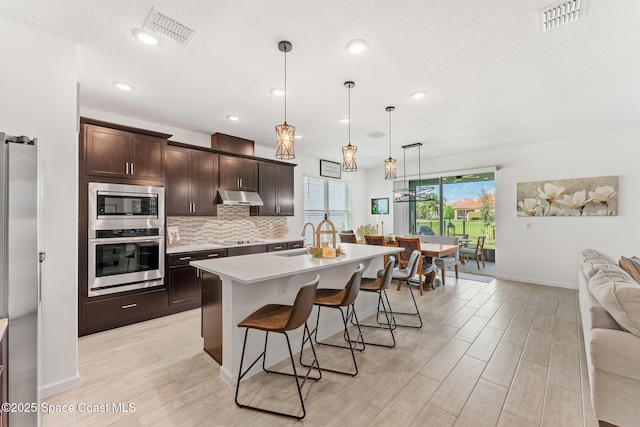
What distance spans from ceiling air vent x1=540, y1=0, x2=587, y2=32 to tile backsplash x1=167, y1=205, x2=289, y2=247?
15.1 feet

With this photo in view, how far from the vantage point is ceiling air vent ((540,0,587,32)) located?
71.6 inches

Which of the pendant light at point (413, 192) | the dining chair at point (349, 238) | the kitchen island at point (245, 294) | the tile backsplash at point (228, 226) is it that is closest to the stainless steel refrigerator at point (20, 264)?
the kitchen island at point (245, 294)

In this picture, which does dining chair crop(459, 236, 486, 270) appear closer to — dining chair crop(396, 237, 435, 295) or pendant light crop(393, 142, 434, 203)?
pendant light crop(393, 142, 434, 203)

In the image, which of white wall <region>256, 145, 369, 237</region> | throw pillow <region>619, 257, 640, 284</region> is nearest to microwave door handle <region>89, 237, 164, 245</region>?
white wall <region>256, 145, 369, 237</region>

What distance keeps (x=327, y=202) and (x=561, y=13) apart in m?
5.47

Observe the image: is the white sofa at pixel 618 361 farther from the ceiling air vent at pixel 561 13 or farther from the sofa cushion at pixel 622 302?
the ceiling air vent at pixel 561 13

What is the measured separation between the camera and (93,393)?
2068mm

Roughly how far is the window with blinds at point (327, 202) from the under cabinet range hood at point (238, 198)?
173 centimetres

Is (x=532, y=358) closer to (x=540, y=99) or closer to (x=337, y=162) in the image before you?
(x=540, y=99)

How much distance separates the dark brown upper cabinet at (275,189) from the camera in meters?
5.12

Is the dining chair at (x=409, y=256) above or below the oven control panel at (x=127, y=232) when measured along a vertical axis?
below

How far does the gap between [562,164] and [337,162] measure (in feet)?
15.1

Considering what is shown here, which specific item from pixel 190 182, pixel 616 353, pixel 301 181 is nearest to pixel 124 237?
pixel 190 182

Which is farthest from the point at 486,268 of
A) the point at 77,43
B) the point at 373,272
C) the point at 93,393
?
the point at 77,43
